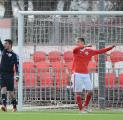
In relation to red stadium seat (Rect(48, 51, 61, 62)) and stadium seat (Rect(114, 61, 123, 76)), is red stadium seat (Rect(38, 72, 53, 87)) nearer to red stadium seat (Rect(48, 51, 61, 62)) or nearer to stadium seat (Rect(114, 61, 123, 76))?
red stadium seat (Rect(48, 51, 61, 62))

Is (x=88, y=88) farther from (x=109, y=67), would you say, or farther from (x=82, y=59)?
(x=109, y=67)

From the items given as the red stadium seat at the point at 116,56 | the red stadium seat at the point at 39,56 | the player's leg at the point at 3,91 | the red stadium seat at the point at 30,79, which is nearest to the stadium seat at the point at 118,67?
the red stadium seat at the point at 116,56

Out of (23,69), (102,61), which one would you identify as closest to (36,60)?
(23,69)

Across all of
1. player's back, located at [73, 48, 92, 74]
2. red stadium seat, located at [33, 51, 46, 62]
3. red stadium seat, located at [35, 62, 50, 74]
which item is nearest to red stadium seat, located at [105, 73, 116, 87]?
player's back, located at [73, 48, 92, 74]

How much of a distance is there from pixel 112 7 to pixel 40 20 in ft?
26.9

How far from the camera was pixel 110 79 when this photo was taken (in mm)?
18484

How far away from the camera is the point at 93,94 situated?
18.2 metres

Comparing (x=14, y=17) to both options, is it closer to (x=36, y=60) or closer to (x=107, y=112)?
(x=36, y=60)

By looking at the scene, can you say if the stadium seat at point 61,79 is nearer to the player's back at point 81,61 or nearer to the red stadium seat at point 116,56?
the red stadium seat at point 116,56

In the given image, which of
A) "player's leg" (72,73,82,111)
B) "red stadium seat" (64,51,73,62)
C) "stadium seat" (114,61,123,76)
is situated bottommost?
"player's leg" (72,73,82,111)

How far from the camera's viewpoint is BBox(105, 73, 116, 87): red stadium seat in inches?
725

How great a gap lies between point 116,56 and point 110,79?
64cm

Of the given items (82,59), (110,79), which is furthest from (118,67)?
(82,59)

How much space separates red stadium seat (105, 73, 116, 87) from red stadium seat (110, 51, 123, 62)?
420 mm
